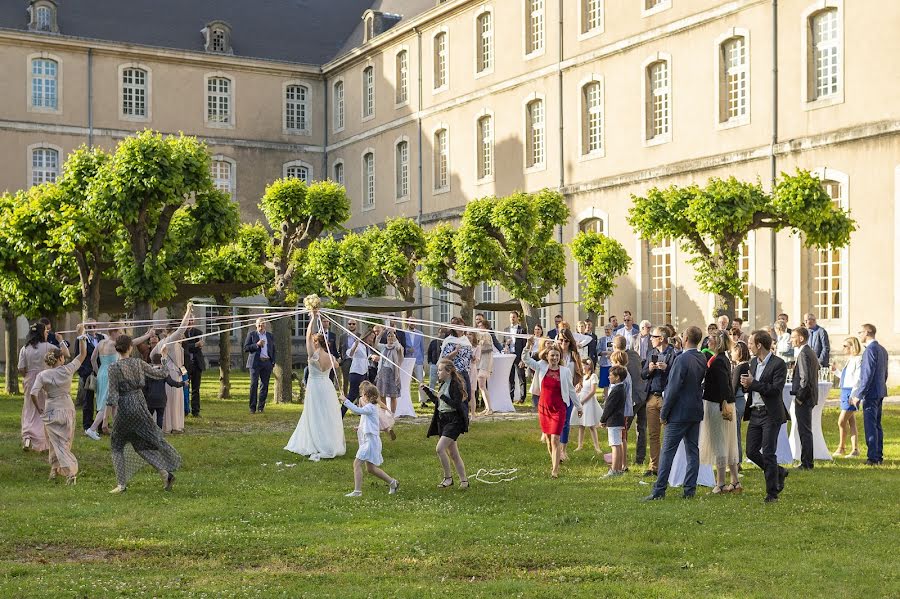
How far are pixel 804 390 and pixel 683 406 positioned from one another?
119 inches

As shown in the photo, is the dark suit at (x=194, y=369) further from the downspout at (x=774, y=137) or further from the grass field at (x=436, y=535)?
the downspout at (x=774, y=137)

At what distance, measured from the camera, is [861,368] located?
1577 cm

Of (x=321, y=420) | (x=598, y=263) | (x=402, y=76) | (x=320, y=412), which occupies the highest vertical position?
(x=402, y=76)

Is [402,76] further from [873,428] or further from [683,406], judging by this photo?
[683,406]

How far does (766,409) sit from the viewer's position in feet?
43.3

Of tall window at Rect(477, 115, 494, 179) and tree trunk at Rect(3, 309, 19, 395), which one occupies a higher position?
tall window at Rect(477, 115, 494, 179)

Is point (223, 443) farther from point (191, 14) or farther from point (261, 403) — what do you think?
point (191, 14)

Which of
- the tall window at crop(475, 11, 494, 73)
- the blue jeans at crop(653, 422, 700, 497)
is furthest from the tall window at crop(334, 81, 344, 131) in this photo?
the blue jeans at crop(653, 422, 700, 497)

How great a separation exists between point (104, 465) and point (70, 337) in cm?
2180

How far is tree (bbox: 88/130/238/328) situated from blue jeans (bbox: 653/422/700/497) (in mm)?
12391

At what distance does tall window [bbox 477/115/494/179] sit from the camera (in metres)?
41.7

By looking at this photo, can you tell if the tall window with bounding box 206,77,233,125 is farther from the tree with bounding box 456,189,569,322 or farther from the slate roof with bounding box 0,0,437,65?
the tree with bounding box 456,189,569,322

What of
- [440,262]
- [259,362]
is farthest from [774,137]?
[259,362]

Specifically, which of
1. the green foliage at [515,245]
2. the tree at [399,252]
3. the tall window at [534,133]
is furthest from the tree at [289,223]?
the tall window at [534,133]
